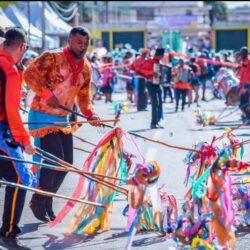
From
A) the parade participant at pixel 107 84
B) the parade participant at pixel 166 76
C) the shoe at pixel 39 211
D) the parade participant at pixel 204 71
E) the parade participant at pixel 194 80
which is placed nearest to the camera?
the shoe at pixel 39 211

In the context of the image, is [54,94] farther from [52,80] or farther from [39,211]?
[39,211]

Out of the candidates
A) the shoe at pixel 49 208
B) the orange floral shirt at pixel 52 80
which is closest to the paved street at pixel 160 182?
the shoe at pixel 49 208

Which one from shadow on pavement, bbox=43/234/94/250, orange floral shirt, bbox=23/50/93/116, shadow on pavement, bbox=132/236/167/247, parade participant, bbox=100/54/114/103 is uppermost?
orange floral shirt, bbox=23/50/93/116

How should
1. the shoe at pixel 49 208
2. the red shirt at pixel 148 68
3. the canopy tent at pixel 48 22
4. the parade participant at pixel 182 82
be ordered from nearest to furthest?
the shoe at pixel 49 208 < the red shirt at pixel 148 68 < the parade participant at pixel 182 82 < the canopy tent at pixel 48 22

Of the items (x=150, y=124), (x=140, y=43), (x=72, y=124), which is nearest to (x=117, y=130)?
(x=72, y=124)

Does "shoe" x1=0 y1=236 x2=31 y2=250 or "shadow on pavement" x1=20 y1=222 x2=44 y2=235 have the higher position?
"shoe" x1=0 y1=236 x2=31 y2=250

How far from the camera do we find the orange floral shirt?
28.4 ft

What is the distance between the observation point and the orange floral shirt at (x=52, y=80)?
866 cm

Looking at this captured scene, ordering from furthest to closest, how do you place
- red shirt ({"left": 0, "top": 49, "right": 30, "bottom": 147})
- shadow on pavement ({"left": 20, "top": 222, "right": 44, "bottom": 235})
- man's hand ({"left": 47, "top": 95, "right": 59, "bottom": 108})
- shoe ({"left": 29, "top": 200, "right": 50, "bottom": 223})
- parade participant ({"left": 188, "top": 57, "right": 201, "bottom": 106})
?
parade participant ({"left": 188, "top": 57, "right": 201, "bottom": 106}) → shoe ({"left": 29, "top": 200, "right": 50, "bottom": 223}) → man's hand ({"left": 47, "top": 95, "right": 59, "bottom": 108}) → shadow on pavement ({"left": 20, "top": 222, "right": 44, "bottom": 235}) → red shirt ({"left": 0, "top": 49, "right": 30, "bottom": 147})

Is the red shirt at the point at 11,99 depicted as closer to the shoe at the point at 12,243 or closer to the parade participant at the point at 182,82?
the shoe at the point at 12,243

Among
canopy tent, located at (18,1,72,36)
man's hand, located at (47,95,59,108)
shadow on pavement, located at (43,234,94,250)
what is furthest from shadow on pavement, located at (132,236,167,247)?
canopy tent, located at (18,1,72,36)

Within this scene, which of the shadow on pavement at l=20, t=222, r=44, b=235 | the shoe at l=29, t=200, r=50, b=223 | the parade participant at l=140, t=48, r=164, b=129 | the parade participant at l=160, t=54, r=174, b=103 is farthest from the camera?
the parade participant at l=160, t=54, r=174, b=103

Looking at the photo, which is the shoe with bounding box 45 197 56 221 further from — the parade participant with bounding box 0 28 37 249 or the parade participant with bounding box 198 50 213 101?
the parade participant with bounding box 198 50 213 101

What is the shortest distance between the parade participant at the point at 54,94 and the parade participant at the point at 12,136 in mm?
926
